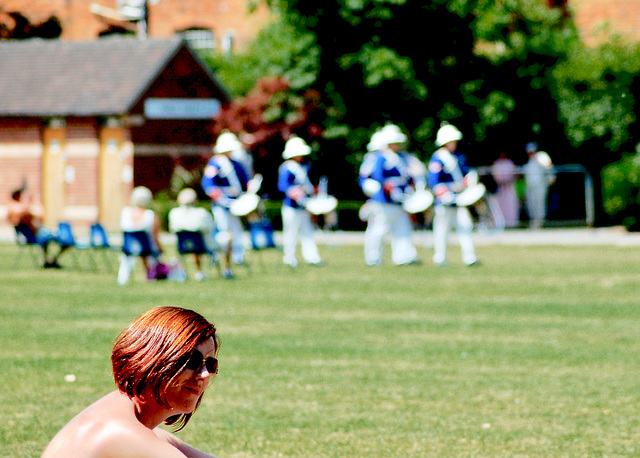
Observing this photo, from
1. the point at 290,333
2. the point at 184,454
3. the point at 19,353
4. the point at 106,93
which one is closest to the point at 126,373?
the point at 184,454

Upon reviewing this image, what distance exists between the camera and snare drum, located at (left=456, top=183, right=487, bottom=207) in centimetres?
1941

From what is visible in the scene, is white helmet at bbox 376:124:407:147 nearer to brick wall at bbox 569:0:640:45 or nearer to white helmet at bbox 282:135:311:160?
white helmet at bbox 282:135:311:160

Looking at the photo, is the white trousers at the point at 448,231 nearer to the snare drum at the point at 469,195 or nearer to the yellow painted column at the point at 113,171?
the snare drum at the point at 469,195

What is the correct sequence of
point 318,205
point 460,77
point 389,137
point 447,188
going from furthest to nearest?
point 460,77 < point 318,205 < point 389,137 < point 447,188

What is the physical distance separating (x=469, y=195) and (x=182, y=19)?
2660 centimetres

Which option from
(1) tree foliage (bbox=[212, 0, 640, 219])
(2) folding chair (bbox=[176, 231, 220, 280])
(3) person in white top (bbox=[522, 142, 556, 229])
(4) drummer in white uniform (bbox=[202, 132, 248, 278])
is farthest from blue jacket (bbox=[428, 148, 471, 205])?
(1) tree foliage (bbox=[212, 0, 640, 219])

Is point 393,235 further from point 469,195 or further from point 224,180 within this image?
point 224,180

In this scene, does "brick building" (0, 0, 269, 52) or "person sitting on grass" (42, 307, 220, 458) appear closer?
"person sitting on grass" (42, 307, 220, 458)

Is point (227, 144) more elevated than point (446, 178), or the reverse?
point (227, 144)

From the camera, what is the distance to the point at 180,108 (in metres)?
35.5

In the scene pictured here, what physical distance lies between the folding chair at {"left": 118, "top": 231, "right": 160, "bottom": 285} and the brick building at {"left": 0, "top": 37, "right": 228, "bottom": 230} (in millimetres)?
17305

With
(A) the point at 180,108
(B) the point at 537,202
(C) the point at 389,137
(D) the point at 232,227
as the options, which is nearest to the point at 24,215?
(D) the point at 232,227

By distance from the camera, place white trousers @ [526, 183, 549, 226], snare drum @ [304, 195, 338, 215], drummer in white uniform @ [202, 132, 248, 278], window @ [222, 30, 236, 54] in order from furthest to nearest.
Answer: window @ [222, 30, 236, 54] → white trousers @ [526, 183, 549, 226] → snare drum @ [304, 195, 338, 215] → drummer in white uniform @ [202, 132, 248, 278]

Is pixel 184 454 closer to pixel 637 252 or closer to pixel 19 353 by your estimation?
pixel 19 353
